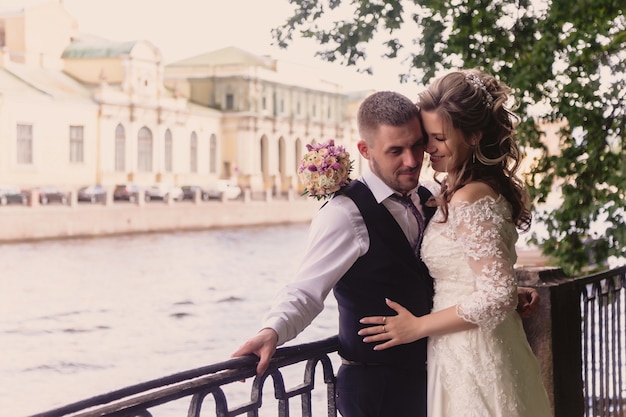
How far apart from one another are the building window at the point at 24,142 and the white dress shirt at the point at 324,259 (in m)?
40.2

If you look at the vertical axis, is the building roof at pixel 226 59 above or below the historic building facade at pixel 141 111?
above

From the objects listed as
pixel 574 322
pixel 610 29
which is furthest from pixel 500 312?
pixel 610 29

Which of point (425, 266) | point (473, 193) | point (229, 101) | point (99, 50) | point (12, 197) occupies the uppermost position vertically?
point (99, 50)

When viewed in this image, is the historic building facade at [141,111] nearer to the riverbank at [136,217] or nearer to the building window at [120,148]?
the building window at [120,148]

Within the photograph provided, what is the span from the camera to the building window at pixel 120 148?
147ft

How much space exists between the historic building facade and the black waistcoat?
1480 inches

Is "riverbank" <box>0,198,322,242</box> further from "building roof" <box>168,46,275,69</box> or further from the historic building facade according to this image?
"building roof" <box>168,46,275,69</box>

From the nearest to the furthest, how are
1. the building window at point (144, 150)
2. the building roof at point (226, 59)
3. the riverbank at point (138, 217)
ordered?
the riverbank at point (138, 217)
the building window at point (144, 150)
the building roof at point (226, 59)

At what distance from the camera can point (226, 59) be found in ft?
198

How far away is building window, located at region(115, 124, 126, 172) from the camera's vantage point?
44812 mm

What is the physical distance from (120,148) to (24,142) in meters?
5.89

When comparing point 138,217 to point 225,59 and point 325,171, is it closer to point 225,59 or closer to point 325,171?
point 225,59

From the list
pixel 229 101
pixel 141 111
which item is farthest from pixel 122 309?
pixel 229 101

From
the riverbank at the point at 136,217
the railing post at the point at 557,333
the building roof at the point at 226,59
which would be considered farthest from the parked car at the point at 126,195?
the railing post at the point at 557,333
